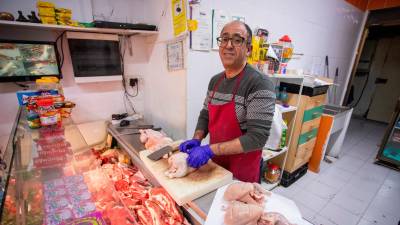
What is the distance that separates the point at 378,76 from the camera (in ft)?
16.3

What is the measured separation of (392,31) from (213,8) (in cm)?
553

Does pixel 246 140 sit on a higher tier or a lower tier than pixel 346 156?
higher

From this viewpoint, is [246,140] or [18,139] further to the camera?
[18,139]

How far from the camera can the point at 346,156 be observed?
3.28 m

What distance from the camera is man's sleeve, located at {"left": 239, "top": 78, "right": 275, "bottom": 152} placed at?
0.98 meters

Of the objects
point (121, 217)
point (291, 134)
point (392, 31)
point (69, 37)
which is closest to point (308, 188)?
point (291, 134)

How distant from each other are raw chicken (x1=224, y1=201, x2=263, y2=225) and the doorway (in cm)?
512

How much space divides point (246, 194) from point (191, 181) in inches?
10.3

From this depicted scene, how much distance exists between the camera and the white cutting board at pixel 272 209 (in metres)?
0.68

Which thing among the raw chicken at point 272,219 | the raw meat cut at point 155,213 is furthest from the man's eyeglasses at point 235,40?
the raw meat cut at point 155,213

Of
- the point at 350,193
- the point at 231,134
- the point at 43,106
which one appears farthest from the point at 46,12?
the point at 350,193

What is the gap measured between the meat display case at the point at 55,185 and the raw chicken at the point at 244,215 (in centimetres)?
14

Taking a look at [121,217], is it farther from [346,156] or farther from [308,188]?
[346,156]

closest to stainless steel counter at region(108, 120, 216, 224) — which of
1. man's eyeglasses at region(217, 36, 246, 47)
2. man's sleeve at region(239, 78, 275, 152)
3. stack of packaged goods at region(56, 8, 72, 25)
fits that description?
man's sleeve at region(239, 78, 275, 152)
